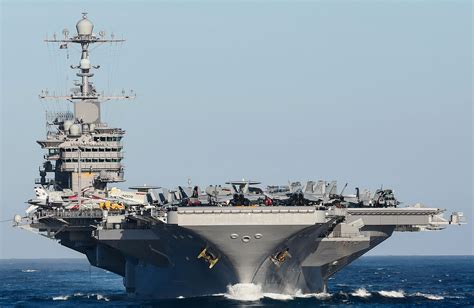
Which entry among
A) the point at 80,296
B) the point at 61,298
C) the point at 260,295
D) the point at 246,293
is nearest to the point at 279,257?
the point at 260,295

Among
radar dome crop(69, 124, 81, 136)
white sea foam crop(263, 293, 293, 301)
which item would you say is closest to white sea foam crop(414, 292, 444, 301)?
white sea foam crop(263, 293, 293, 301)

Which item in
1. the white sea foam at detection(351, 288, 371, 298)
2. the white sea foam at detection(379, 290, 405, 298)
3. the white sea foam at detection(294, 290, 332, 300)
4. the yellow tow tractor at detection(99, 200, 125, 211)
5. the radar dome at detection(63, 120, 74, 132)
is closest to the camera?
the white sea foam at detection(294, 290, 332, 300)

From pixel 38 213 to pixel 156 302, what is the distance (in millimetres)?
9042

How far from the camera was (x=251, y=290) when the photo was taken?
4369 centimetres

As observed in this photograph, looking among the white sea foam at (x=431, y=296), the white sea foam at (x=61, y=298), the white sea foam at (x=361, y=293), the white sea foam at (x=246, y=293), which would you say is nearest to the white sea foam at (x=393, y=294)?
the white sea foam at (x=361, y=293)

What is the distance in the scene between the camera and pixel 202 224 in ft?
135

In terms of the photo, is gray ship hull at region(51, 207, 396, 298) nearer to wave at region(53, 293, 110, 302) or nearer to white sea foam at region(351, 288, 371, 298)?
wave at region(53, 293, 110, 302)

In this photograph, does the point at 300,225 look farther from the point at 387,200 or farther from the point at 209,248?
the point at 387,200

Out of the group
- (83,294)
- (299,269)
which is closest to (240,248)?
(299,269)

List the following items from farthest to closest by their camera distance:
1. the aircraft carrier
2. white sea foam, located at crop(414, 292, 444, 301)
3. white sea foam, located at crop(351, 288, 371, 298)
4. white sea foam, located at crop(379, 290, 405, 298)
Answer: white sea foam, located at crop(351, 288, 371, 298) → white sea foam, located at crop(379, 290, 405, 298) → white sea foam, located at crop(414, 292, 444, 301) → the aircraft carrier

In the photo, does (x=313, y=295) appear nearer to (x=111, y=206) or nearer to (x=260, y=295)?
(x=260, y=295)

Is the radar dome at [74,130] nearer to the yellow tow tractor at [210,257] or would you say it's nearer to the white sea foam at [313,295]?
the white sea foam at [313,295]

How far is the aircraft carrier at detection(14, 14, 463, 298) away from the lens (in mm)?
41906

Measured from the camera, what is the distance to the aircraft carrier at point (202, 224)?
137 feet
